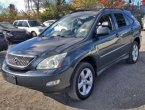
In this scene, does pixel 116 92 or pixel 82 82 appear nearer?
pixel 82 82

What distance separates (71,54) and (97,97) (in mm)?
1206

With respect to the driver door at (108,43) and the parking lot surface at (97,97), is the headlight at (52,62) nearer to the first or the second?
the parking lot surface at (97,97)

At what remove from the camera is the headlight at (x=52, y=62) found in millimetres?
4680

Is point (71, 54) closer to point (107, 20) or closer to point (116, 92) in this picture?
point (116, 92)

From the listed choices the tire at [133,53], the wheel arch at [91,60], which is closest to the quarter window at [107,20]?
the wheel arch at [91,60]

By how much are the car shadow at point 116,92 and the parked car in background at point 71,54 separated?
236 millimetres

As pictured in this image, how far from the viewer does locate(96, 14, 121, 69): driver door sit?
580 cm

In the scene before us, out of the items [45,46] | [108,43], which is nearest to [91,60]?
[108,43]

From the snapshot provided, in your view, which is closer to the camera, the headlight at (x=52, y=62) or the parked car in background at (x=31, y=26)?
the headlight at (x=52, y=62)

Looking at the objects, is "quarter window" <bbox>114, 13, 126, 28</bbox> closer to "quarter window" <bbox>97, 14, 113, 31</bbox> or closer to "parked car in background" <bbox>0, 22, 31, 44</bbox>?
"quarter window" <bbox>97, 14, 113, 31</bbox>

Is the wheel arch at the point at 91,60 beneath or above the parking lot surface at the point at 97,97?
above

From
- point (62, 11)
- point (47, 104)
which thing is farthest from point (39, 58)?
point (62, 11)

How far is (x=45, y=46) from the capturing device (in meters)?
5.20

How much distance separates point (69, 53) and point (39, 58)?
564mm
